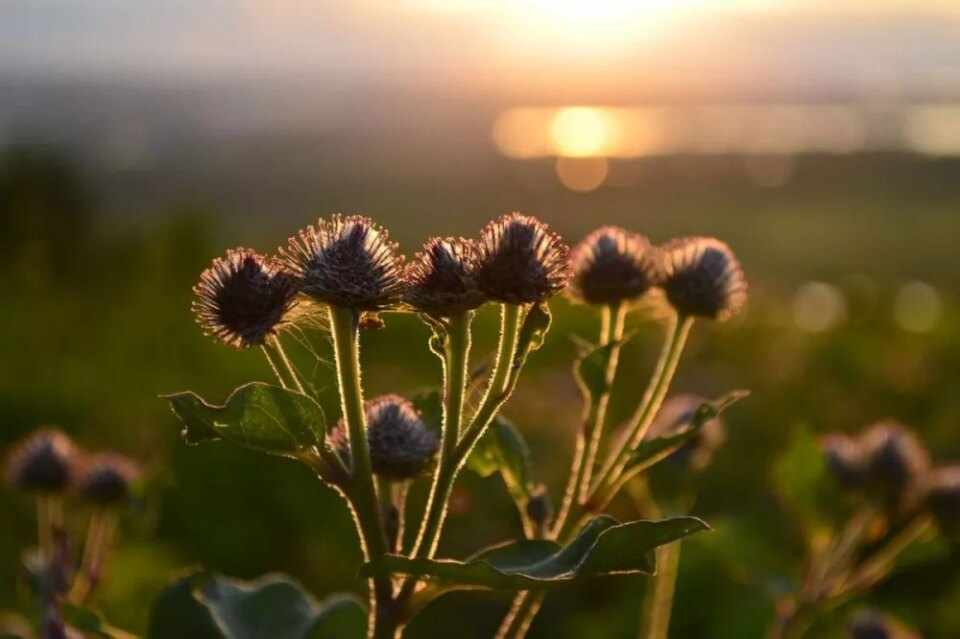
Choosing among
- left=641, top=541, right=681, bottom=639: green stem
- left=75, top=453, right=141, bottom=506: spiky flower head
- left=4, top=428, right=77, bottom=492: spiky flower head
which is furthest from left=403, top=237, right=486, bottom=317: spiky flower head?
left=4, top=428, right=77, bottom=492: spiky flower head

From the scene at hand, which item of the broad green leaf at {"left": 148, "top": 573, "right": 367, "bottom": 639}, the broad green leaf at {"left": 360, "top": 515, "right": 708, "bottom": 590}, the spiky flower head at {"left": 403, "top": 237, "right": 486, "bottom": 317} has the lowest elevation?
the broad green leaf at {"left": 148, "top": 573, "right": 367, "bottom": 639}

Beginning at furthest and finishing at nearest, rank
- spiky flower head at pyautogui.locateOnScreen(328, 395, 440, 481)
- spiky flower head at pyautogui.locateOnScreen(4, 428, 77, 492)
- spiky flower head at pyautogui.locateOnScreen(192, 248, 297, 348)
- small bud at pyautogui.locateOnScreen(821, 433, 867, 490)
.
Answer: spiky flower head at pyautogui.locateOnScreen(4, 428, 77, 492) → small bud at pyautogui.locateOnScreen(821, 433, 867, 490) → spiky flower head at pyautogui.locateOnScreen(328, 395, 440, 481) → spiky flower head at pyautogui.locateOnScreen(192, 248, 297, 348)

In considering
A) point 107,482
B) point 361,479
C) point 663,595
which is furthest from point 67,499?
point 361,479

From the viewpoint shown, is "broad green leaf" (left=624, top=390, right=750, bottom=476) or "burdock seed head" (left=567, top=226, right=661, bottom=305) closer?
"broad green leaf" (left=624, top=390, right=750, bottom=476)

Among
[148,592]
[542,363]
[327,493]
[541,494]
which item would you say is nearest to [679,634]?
[327,493]

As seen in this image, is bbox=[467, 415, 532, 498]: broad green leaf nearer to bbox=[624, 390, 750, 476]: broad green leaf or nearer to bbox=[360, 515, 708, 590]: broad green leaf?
bbox=[624, 390, 750, 476]: broad green leaf

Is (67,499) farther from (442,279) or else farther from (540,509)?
(442,279)
